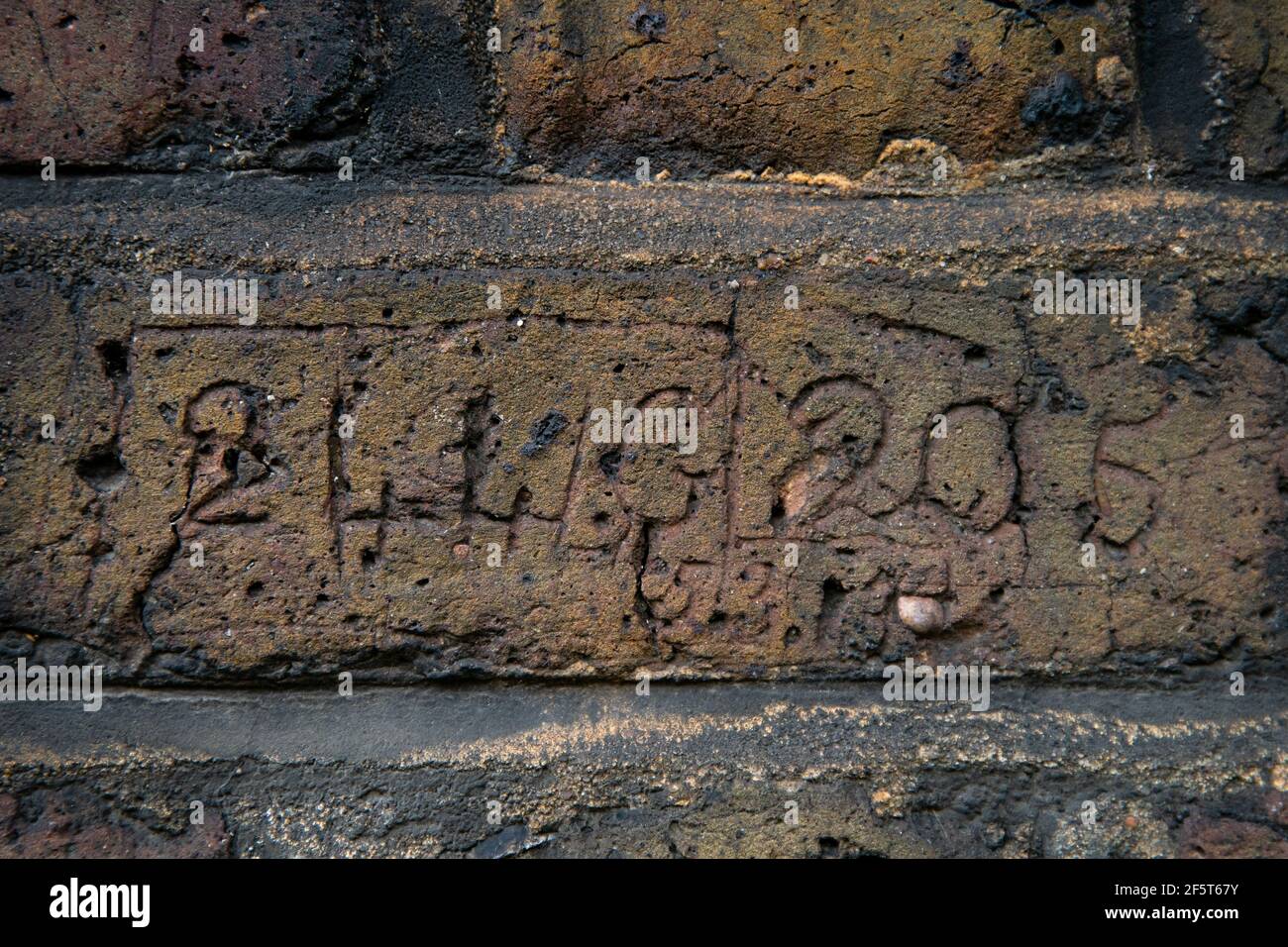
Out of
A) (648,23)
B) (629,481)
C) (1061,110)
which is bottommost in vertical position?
(629,481)

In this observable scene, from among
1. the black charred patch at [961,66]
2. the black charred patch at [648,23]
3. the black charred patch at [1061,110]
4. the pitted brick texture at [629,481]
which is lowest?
the pitted brick texture at [629,481]

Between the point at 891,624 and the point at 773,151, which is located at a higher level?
the point at 773,151

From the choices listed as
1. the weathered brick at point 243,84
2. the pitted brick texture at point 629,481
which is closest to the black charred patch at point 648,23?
the weathered brick at point 243,84

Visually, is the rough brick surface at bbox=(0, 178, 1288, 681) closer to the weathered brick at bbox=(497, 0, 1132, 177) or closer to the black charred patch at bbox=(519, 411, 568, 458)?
the black charred patch at bbox=(519, 411, 568, 458)

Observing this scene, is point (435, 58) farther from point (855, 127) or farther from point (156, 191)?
point (855, 127)

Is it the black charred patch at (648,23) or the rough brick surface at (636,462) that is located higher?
the black charred patch at (648,23)

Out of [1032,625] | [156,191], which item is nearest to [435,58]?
[156,191]

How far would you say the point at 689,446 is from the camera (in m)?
1.23

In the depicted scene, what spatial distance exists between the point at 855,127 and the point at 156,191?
92 centimetres

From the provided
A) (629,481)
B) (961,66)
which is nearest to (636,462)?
(629,481)

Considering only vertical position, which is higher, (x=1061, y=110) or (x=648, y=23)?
(x=648, y=23)

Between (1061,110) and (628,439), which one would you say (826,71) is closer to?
(1061,110)

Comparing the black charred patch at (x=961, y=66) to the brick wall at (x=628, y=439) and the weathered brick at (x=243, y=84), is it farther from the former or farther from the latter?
the weathered brick at (x=243, y=84)

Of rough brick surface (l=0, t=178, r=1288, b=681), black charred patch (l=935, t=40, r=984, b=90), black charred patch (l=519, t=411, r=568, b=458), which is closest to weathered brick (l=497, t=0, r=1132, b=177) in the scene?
black charred patch (l=935, t=40, r=984, b=90)
